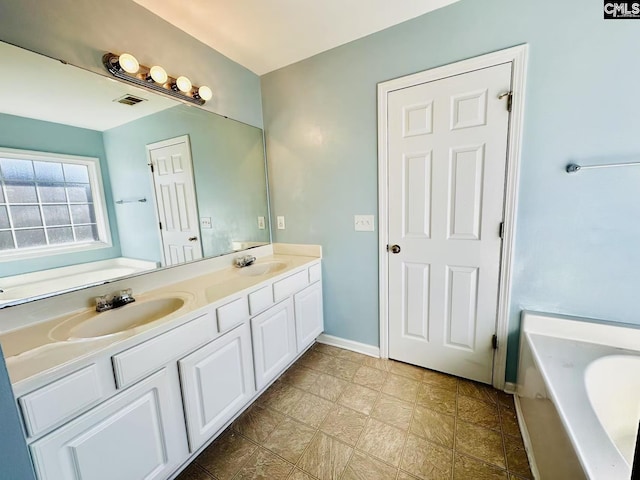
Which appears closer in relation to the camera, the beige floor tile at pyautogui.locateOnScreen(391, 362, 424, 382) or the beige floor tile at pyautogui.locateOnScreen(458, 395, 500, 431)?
the beige floor tile at pyautogui.locateOnScreen(458, 395, 500, 431)

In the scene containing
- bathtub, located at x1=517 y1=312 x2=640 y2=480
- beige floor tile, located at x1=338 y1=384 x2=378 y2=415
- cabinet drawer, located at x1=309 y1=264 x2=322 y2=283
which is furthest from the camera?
cabinet drawer, located at x1=309 y1=264 x2=322 y2=283

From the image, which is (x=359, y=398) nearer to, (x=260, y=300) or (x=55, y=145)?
(x=260, y=300)

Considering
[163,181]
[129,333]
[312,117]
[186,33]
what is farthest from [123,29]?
[129,333]

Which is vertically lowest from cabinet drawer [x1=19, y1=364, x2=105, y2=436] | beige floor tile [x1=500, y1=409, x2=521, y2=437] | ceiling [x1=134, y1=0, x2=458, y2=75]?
beige floor tile [x1=500, y1=409, x2=521, y2=437]

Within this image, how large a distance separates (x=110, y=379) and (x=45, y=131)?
110cm

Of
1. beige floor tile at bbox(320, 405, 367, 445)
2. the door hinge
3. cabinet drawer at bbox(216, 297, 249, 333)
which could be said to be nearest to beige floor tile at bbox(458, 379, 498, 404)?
beige floor tile at bbox(320, 405, 367, 445)

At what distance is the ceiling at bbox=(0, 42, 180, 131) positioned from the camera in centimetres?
103

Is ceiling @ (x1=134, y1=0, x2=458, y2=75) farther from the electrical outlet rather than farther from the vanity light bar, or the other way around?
the electrical outlet

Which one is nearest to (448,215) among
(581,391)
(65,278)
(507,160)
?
(507,160)

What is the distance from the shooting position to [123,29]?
1.33 meters

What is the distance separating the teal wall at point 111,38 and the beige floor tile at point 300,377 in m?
2.05

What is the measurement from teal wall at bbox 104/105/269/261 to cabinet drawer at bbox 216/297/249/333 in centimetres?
57

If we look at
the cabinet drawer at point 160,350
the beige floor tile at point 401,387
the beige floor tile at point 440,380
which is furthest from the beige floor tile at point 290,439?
the beige floor tile at point 440,380

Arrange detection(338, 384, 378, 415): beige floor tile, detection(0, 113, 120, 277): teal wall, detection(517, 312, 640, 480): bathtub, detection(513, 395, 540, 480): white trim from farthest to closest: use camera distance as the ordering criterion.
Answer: detection(338, 384, 378, 415): beige floor tile
detection(513, 395, 540, 480): white trim
detection(0, 113, 120, 277): teal wall
detection(517, 312, 640, 480): bathtub
